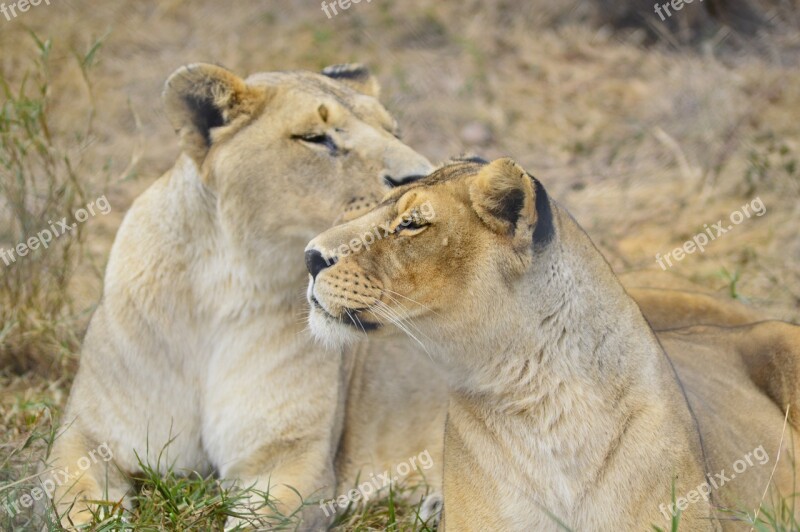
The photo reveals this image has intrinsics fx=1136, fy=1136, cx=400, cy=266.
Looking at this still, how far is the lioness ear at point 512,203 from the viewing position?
339cm

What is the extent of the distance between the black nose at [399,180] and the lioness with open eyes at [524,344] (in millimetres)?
636

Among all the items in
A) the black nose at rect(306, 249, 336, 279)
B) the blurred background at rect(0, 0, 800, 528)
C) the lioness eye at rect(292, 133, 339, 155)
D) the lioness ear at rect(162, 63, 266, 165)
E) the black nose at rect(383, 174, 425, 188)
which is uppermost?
the lioness ear at rect(162, 63, 266, 165)

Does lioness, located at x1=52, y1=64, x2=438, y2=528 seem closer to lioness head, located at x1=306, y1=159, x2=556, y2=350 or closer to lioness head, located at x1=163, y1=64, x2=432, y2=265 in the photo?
Answer: lioness head, located at x1=163, y1=64, x2=432, y2=265

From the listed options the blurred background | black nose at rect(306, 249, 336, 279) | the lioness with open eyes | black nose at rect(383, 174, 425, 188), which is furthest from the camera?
the blurred background

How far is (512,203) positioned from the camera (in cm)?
344

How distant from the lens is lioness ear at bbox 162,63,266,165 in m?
4.70

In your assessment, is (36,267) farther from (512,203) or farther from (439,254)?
(512,203)

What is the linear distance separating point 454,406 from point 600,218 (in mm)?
4838

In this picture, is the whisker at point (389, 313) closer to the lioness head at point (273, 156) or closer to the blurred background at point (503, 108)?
the lioness head at point (273, 156)

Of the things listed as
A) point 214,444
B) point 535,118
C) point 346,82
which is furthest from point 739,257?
point 214,444

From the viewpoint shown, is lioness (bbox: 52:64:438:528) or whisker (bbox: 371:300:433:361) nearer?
whisker (bbox: 371:300:433:361)

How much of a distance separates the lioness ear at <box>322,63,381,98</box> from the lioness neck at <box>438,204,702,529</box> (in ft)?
6.62

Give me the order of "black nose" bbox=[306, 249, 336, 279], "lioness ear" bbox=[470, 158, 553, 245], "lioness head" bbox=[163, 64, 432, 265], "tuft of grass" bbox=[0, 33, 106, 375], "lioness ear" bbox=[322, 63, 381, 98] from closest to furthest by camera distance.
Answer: "lioness ear" bbox=[470, 158, 553, 245]
"black nose" bbox=[306, 249, 336, 279]
"lioness head" bbox=[163, 64, 432, 265]
"lioness ear" bbox=[322, 63, 381, 98]
"tuft of grass" bbox=[0, 33, 106, 375]

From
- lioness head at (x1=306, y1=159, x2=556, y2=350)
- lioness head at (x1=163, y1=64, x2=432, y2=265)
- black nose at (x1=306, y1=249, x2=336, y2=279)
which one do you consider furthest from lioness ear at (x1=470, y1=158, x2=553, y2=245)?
lioness head at (x1=163, y1=64, x2=432, y2=265)
